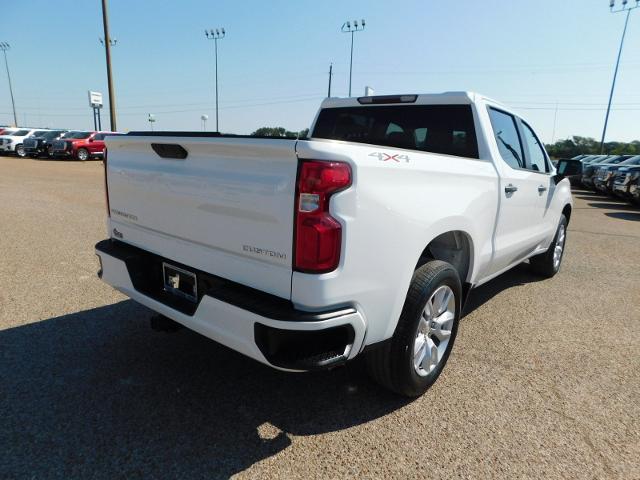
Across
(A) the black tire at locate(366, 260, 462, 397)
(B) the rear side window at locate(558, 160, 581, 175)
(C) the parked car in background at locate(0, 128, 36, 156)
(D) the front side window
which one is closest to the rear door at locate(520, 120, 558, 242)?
(D) the front side window

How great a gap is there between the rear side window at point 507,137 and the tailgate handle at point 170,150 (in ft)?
7.88

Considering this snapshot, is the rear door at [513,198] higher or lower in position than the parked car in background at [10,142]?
higher

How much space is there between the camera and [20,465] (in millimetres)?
2002

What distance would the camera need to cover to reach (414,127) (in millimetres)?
3545

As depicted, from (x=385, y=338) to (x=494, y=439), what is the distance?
80 centimetres

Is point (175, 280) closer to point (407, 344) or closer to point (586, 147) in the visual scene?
point (407, 344)

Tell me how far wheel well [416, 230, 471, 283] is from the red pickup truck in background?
24.5m

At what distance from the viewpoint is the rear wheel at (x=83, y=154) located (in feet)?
80.0

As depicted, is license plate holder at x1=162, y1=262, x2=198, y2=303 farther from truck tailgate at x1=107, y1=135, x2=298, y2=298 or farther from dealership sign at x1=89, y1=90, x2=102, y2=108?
dealership sign at x1=89, y1=90, x2=102, y2=108

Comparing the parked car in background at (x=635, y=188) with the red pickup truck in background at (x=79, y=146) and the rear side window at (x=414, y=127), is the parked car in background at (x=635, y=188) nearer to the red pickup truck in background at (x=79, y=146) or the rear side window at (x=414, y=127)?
the rear side window at (x=414, y=127)

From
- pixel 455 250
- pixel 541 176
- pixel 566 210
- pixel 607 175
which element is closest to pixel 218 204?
pixel 455 250

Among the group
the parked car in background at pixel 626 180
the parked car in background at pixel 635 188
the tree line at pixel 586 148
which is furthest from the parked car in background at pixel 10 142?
the tree line at pixel 586 148

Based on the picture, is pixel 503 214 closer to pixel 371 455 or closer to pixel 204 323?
pixel 371 455

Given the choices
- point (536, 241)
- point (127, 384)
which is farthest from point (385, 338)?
point (536, 241)
